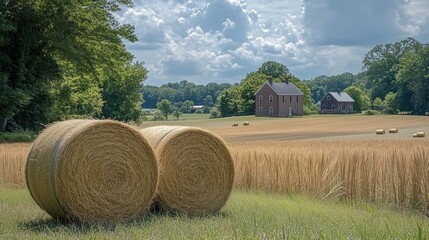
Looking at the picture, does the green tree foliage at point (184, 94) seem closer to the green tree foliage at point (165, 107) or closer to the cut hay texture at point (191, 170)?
the green tree foliage at point (165, 107)

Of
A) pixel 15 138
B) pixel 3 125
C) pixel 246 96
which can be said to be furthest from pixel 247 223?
pixel 246 96

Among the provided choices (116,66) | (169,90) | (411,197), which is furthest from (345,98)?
(411,197)

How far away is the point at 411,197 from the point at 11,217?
662 centimetres

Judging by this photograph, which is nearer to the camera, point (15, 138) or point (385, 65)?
point (15, 138)

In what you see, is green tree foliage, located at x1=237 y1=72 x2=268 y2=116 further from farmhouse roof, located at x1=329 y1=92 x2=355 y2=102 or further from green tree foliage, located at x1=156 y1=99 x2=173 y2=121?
green tree foliage, located at x1=156 y1=99 x2=173 y2=121

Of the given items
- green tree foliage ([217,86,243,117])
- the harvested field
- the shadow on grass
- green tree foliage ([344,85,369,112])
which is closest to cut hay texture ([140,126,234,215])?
the shadow on grass

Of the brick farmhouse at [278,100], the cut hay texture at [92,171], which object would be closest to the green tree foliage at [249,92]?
the brick farmhouse at [278,100]

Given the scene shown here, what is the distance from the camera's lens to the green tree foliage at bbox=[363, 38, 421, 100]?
388ft

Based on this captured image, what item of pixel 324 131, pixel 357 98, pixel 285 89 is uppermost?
pixel 285 89

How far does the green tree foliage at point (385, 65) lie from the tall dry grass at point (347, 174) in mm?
107330

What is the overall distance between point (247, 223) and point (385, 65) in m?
115

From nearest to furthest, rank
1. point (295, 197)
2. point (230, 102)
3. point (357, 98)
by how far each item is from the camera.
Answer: point (295, 197) → point (230, 102) → point (357, 98)

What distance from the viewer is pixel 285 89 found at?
105500 millimetres

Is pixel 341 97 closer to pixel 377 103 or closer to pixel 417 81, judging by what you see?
pixel 377 103
